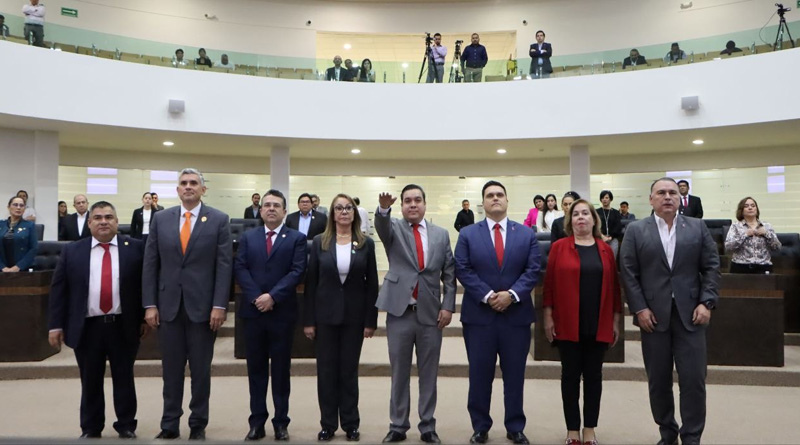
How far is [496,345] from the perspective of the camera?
11.7 feet

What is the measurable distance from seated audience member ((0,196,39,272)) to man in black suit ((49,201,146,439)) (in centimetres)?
263

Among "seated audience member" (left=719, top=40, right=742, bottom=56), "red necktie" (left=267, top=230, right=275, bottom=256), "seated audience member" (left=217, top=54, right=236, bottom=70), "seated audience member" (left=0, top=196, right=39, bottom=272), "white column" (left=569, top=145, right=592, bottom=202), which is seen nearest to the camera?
"red necktie" (left=267, top=230, right=275, bottom=256)

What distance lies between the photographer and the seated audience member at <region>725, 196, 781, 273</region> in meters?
5.38

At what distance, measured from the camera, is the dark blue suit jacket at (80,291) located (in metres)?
3.55

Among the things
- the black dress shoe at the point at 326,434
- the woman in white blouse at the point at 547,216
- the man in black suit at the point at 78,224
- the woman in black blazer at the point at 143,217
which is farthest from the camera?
the woman in white blouse at the point at 547,216

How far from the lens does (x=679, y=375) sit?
11.2ft

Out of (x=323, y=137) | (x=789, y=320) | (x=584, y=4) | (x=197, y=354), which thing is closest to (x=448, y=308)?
(x=197, y=354)

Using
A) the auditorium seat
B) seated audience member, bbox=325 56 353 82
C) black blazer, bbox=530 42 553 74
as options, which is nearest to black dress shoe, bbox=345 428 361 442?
the auditorium seat

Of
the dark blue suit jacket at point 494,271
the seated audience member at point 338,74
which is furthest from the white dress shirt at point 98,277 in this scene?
the seated audience member at point 338,74

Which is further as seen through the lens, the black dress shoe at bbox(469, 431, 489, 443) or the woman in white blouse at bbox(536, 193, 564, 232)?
the woman in white blouse at bbox(536, 193, 564, 232)

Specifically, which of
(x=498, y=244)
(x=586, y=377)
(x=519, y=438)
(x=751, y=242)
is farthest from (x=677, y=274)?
(x=751, y=242)

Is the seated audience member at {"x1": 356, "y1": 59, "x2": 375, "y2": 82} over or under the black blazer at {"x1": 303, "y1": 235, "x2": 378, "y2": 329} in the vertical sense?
over

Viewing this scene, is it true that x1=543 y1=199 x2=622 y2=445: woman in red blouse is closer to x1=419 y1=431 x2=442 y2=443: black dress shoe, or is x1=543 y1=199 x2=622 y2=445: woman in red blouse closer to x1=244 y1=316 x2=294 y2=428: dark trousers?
x1=419 y1=431 x2=442 y2=443: black dress shoe

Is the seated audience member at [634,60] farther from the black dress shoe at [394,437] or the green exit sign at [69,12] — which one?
the green exit sign at [69,12]
